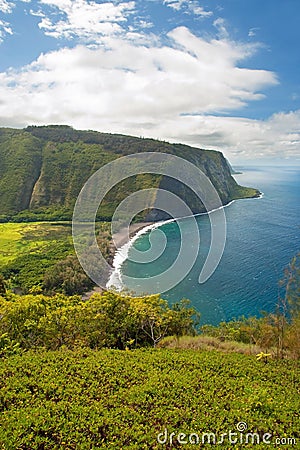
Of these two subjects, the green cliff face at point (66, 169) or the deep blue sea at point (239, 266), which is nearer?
the deep blue sea at point (239, 266)

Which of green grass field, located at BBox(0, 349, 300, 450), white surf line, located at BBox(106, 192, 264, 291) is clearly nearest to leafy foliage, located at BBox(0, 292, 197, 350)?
green grass field, located at BBox(0, 349, 300, 450)

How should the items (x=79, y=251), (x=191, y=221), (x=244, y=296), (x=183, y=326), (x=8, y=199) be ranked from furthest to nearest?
(x=8, y=199), (x=191, y=221), (x=79, y=251), (x=244, y=296), (x=183, y=326)

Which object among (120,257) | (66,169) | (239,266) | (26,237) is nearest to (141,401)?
(239,266)

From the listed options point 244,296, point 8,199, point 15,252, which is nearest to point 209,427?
point 244,296

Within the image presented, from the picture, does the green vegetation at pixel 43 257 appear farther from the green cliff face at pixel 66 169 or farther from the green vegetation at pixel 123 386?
the green vegetation at pixel 123 386

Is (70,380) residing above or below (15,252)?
above

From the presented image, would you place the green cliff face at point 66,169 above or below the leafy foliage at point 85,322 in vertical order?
above

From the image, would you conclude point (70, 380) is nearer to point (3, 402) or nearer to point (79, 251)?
point (3, 402)

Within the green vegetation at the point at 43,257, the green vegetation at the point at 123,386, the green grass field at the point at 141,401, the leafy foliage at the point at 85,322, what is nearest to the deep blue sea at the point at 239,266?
the green vegetation at the point at 43,257
